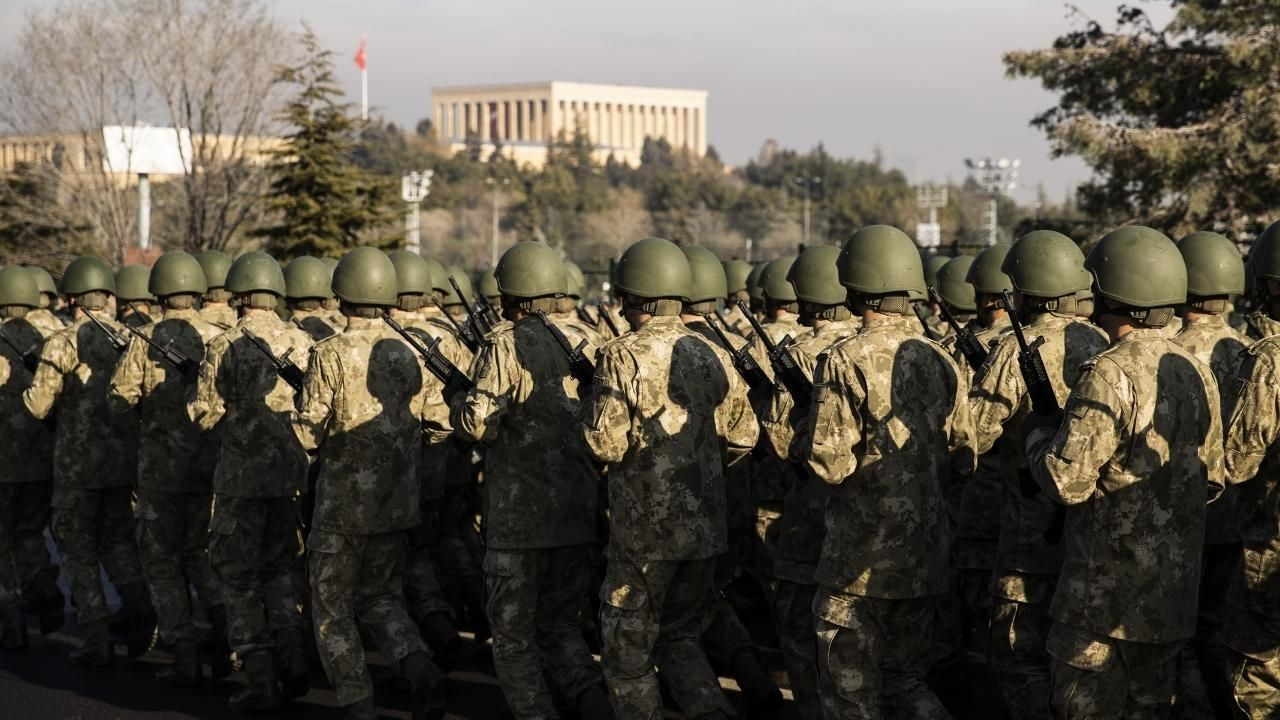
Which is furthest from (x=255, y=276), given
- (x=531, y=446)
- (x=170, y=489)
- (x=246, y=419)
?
(x=531, y=446)

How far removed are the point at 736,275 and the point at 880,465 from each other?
7.11 metres

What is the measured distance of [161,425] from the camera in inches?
360

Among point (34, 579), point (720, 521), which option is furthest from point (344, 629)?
point (34, 579)

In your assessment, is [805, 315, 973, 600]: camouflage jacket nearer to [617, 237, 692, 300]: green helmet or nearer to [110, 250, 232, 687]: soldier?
[617, 237, 692, 300]: green helmet

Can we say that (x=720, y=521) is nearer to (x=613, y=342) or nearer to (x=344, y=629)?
(x=613, y=342)

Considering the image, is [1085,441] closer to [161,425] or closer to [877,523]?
[877,523]

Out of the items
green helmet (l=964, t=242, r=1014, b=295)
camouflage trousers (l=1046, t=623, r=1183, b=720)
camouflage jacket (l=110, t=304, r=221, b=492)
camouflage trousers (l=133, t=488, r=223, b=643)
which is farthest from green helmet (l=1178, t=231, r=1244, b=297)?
camouflage trousers (l=133, t=488, r=223, b=643)

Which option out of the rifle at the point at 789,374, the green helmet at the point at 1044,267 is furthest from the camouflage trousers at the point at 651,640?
the green helmet at the point at 1044,267

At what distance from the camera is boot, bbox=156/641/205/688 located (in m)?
8.86

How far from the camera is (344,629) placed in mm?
7520

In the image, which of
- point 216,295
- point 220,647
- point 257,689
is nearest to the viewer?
point 257,689

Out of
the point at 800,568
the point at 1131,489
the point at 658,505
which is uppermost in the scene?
the point at 1131,489

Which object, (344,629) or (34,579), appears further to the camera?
(34,579)

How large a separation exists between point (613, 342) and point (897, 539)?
59.9 inches
